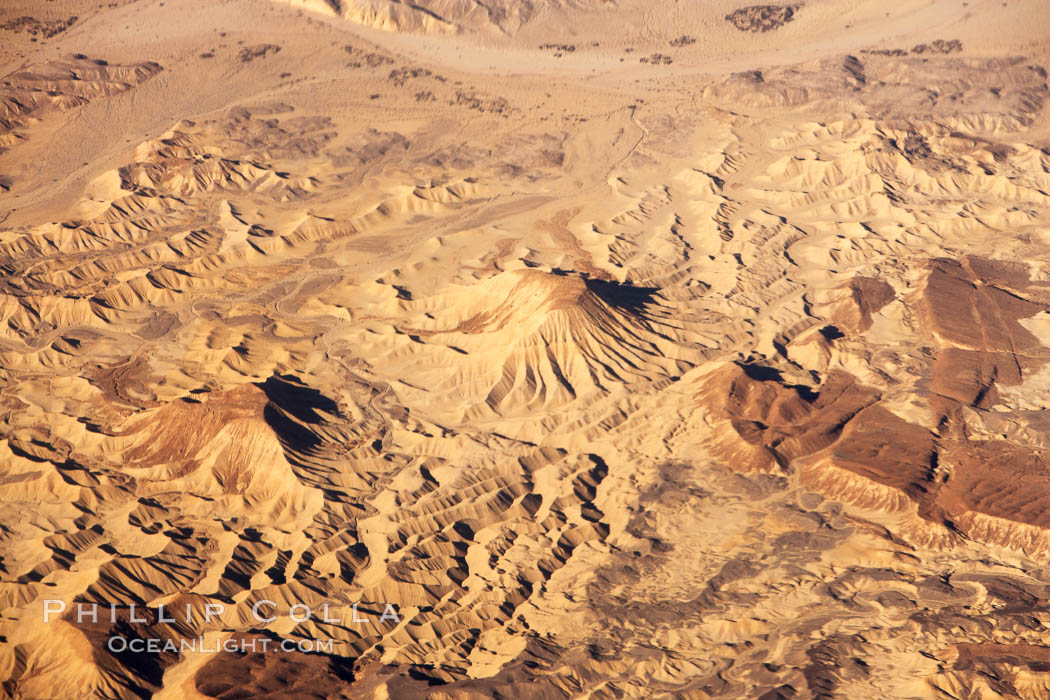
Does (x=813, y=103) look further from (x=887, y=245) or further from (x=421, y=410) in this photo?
(x=421, y=410)

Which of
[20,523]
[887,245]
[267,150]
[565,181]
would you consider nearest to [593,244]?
[565,181]

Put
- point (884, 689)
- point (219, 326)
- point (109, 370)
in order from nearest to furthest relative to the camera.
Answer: point (884, 689) < point (109, 370) < point (219, 326)

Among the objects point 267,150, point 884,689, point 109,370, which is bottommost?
point 884,689

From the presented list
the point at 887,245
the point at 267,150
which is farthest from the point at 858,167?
the point at 267,150

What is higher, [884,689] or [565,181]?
[565,181]

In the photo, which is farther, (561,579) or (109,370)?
(109,370)

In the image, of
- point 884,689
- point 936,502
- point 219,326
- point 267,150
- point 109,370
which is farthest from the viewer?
point 267,150
